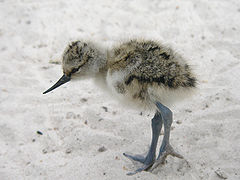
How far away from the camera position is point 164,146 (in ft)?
6.69

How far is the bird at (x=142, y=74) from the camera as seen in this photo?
182 centimetres

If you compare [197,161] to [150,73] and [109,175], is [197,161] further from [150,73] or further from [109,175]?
[150,73]

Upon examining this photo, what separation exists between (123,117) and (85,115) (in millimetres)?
320

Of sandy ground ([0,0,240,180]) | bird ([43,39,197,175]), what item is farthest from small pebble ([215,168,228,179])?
bird ([43,39,197,175])

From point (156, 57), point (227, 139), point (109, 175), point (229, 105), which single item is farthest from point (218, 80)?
point (109, 175)

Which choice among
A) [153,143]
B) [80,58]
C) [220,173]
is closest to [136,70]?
[80,58]

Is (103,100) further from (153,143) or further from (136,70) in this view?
(136,70)

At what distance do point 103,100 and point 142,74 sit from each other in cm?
102

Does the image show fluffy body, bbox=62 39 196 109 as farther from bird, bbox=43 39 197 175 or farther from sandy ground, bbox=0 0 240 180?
sandy ground, bbox=0 0 240 180

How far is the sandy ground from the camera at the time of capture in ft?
7.09

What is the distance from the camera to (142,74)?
1.81m

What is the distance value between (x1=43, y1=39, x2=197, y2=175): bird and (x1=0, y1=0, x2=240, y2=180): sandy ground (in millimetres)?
222

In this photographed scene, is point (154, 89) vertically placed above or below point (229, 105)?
above

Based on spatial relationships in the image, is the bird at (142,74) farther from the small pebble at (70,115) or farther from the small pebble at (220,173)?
the small pebble at (70,115)
